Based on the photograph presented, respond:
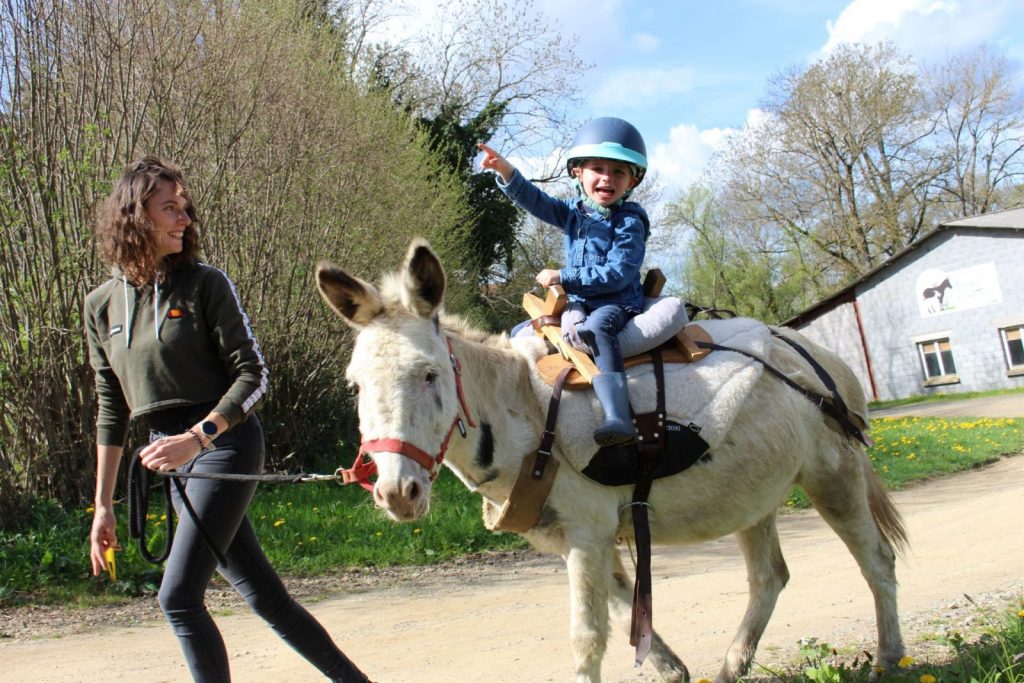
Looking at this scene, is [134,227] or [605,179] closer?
[134,227]

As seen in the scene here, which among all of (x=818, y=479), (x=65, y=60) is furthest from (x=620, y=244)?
(x=65, y=60)

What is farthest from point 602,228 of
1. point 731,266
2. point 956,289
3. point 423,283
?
point 731,266

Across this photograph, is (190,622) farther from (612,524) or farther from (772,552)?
(772,552)

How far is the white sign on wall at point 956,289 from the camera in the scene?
1236 inches

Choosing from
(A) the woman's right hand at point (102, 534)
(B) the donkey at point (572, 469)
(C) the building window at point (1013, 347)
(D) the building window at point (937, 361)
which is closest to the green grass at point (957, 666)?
(B) the donkey at point (572, 469)

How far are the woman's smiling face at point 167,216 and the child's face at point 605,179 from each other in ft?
6.06

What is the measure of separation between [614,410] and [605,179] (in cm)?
116

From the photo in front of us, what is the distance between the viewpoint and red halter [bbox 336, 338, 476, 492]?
9.39ft

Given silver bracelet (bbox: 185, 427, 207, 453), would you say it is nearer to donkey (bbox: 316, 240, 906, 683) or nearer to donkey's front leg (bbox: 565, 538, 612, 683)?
donkey (bbox: 316, 240, 906, 683)

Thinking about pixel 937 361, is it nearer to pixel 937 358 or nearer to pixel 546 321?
pixel 937 358

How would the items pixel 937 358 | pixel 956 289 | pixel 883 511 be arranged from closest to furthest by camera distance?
pixel 883 511, pixel 956 289, pixel 937 358

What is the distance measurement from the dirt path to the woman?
1805 mm

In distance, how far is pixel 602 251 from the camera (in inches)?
155

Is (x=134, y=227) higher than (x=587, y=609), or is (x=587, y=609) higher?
(x=134, y=227)
